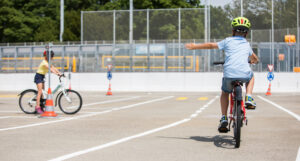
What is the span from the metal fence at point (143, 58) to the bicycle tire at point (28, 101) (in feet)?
73.1

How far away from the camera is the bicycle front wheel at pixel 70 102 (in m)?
14.3

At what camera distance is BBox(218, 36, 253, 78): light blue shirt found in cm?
823

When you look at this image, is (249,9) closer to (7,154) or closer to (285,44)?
(285,44)

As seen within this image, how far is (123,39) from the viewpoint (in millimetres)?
51406

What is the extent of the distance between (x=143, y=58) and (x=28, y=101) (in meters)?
23.0

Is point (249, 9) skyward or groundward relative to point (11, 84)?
skyward

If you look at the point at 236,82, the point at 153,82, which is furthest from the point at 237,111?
the point at 153,82

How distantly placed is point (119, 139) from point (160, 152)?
1547mm

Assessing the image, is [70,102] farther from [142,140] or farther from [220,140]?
[220,140]

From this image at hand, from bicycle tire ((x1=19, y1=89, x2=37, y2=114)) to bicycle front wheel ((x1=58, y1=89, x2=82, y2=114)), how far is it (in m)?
0.80

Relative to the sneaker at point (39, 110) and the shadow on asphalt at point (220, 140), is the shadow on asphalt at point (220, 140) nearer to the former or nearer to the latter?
the shadow on asphalt at point (220, 140)

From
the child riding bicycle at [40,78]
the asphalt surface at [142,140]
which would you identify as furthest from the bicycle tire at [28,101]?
the asphalt surface at [142,140]

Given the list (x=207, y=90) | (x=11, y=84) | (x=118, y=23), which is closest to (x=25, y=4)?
(x=118, y=23)

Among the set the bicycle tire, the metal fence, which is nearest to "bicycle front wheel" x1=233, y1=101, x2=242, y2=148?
the bicycle tire
